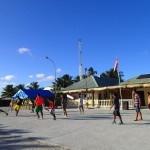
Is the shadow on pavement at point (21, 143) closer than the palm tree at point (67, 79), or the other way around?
the shadow on pavement at point (21, 143)

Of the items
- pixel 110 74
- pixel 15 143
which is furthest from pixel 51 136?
pixel 110 74

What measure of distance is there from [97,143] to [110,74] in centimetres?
7036

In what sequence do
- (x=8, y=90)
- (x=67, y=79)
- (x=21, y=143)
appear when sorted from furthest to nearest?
(x=8, y=90), (x=67, y=79), (x=21, y=143)

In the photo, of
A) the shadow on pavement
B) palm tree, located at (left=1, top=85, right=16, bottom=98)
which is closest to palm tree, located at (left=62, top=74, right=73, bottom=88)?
palm tree, located at (left=1, top=85, right=16, bottom=98)

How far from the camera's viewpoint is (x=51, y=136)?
1221cm

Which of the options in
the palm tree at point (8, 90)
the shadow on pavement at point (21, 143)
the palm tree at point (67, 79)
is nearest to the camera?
the shadow on pavement at point (21, 143)

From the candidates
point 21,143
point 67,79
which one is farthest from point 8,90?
point 21,143

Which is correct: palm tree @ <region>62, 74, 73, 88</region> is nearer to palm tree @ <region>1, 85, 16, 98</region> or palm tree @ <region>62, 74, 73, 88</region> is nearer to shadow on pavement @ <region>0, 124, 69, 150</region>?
palm tree @ <region>1, 85, 16, 98</region>

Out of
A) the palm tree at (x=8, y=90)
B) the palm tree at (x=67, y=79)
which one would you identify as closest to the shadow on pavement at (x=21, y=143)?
the palm tree at (x=67, y=79)

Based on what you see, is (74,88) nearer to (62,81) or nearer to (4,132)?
(4,132)

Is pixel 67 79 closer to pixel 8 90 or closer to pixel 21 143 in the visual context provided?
pixel 8 90

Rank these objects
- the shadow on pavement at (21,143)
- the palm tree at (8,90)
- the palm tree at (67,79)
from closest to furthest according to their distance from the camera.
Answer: the shadow on pavement at (21,143) → the palm tree at (67,79) → the palm tree at (8,90)

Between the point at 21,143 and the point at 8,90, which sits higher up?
the point at 8,90

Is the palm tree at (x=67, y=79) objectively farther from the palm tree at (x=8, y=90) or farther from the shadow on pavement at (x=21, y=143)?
the shadow on pavement at (x=21, y=143)
